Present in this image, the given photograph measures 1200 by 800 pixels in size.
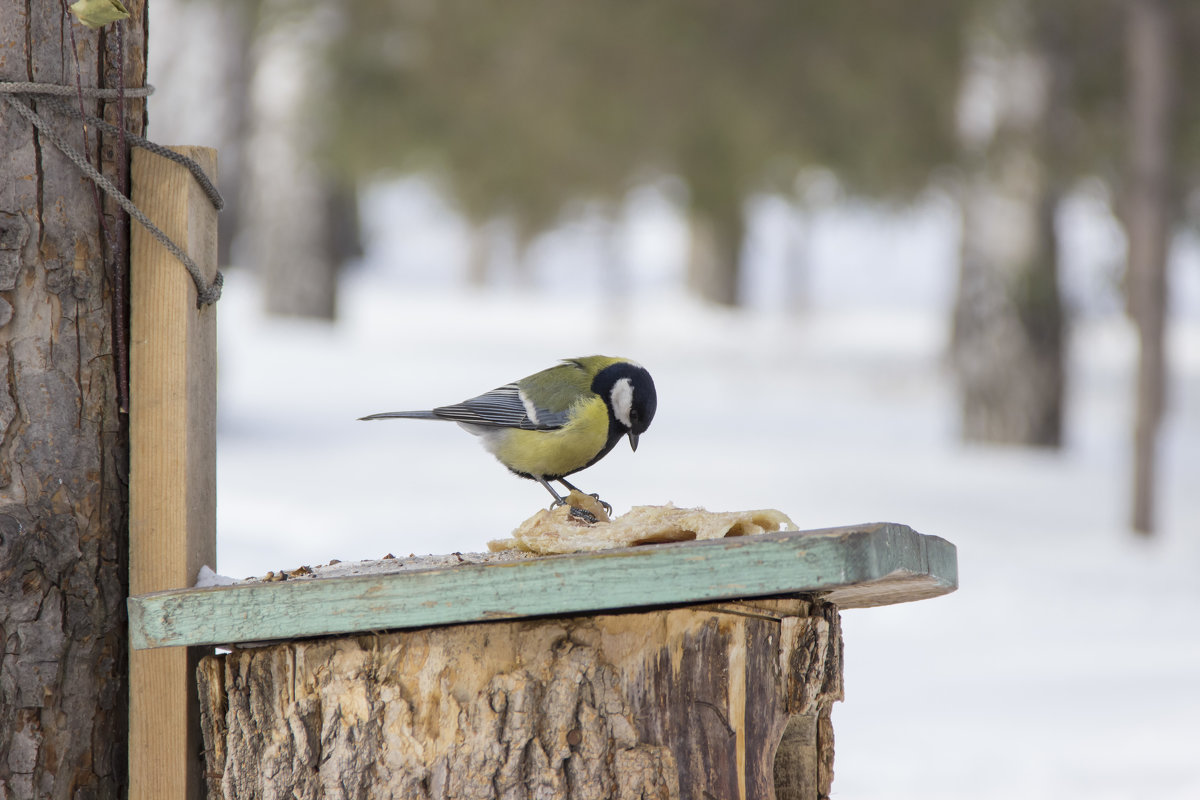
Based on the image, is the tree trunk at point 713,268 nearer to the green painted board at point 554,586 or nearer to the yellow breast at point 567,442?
the yellow breast at point 567,442

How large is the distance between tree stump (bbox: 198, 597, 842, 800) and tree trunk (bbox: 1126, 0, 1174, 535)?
654 centimetres

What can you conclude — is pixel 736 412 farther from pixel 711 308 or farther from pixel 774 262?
pixel 774 262

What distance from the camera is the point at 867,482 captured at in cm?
809

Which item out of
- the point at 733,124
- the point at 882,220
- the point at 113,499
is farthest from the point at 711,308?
the point at 113,499

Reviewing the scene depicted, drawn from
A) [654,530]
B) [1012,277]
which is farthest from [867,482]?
[654,530]

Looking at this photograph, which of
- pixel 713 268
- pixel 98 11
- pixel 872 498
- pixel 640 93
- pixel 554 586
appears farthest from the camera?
pixel 713 268

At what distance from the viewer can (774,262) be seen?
3753cm

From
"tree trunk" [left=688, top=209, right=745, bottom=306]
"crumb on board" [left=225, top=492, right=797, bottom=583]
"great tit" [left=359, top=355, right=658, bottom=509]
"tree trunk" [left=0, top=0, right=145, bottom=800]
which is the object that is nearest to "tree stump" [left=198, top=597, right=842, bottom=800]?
"crumb on board" [left=225, top=492, right=797, bottom=583]

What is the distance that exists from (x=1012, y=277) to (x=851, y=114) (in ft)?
6.01

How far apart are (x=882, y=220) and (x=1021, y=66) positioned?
3.57 metres

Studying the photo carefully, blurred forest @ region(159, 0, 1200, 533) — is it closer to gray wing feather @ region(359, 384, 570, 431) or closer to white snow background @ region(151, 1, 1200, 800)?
white snow background @ region(151, 1, 1200, 800)

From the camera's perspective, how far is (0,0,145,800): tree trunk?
1838mm

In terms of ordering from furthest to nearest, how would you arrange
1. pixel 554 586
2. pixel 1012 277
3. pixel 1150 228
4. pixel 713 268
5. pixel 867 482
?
1. pixel 713 268
2. pixel 1012 277
3. pixel 867 482
4. pixel 1150 228
5. pixel 554 586

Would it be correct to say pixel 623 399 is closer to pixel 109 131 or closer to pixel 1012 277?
pixel 109 131
